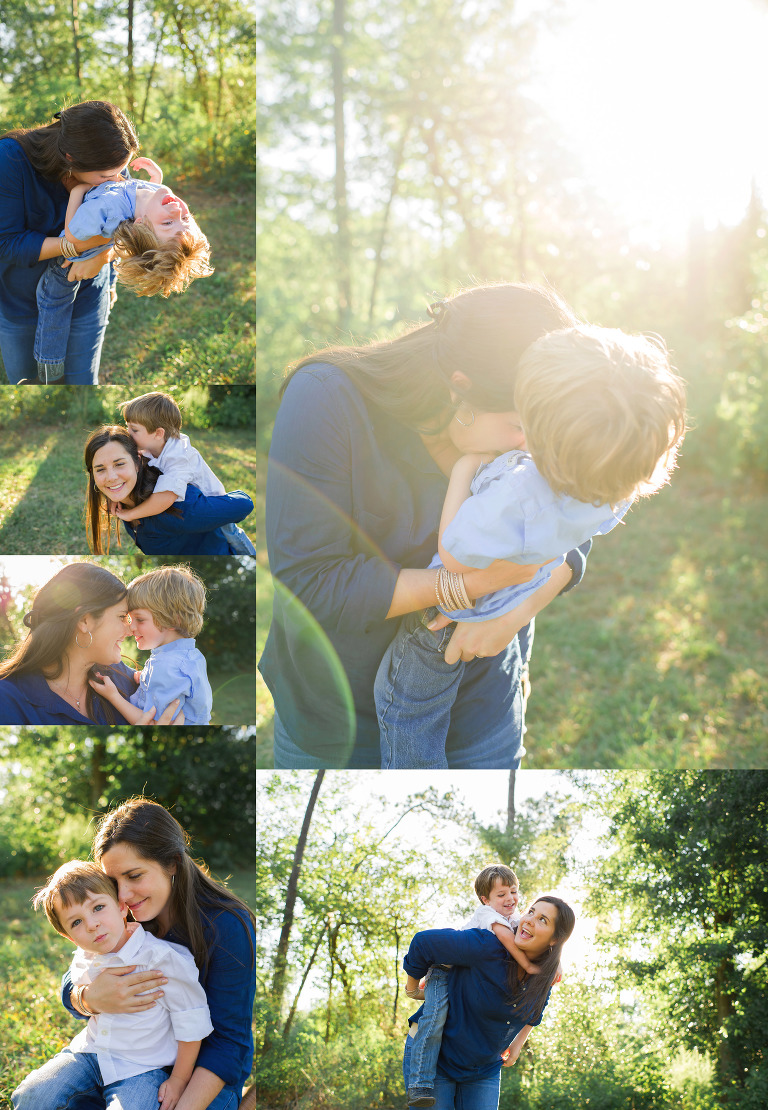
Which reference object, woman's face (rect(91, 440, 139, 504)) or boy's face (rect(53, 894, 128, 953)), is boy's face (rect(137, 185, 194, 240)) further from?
boy's face (rect(53, 894, 128, 953))

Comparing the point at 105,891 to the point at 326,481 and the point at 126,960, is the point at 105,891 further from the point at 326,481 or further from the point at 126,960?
the point at 326,481

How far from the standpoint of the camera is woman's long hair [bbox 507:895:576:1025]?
2246mm

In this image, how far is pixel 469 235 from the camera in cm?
668

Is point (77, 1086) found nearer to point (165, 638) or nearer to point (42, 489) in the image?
point (165, 638)

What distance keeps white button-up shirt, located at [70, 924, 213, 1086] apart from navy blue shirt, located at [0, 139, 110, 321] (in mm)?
1709

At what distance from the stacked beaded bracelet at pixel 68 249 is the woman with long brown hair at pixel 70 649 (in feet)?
2.69

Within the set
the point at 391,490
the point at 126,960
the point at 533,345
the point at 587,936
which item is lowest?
the point at 587,936

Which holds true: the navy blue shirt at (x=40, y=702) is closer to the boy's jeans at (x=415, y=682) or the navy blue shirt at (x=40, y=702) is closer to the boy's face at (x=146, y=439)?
the boy's face at (x=146, y=439)

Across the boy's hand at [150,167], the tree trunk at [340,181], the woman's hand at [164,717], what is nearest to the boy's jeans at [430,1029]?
the woman's hand at [164,717]

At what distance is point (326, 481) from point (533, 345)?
0.53 metres

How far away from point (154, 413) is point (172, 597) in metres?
0.51

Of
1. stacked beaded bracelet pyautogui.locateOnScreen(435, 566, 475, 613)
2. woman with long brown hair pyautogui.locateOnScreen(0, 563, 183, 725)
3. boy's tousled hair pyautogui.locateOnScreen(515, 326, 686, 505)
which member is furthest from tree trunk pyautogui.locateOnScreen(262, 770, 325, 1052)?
boy's tousled hair pyautogui.locateOnScreen(515, 326, 686, 505)

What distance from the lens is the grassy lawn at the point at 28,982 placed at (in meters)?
2.36

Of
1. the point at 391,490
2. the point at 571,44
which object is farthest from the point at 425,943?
the point at 571,44
